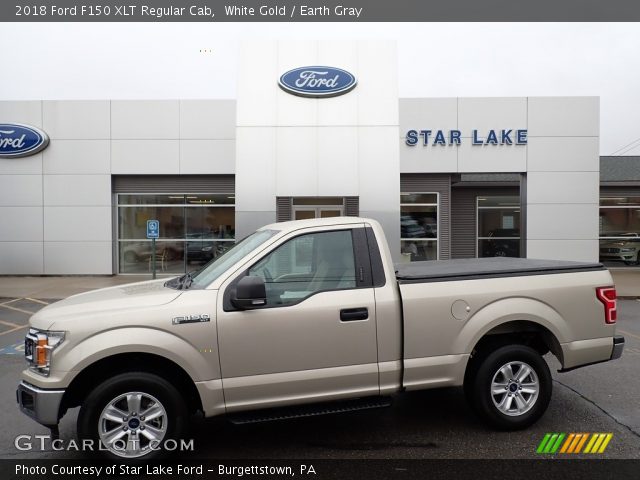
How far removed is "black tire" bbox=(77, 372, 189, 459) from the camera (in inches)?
138

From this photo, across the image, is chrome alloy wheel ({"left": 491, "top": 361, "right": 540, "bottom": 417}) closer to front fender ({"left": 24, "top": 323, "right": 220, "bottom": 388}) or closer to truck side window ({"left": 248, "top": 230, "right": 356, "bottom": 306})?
truck side window ({"left": 248, "top": 230, "right": 356, "bottom": 306})

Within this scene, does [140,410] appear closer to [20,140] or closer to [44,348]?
[44,348]

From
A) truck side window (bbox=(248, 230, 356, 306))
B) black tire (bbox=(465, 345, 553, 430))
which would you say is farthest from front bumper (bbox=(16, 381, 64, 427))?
black tire (bbox=(465, 345, 553, 430))

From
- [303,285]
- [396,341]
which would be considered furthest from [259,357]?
[396,341]

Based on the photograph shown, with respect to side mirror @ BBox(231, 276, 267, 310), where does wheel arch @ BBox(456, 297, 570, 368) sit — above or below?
below

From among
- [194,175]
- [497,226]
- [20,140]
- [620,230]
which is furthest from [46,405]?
[620,230]

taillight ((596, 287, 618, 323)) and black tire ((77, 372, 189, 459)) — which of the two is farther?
taillight ((596, 287, 618, 323))

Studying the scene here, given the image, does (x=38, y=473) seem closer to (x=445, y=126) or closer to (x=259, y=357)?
(x=259, y=357)

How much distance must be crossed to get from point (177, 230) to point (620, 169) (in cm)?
1879

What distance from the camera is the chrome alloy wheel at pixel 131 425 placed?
140 inches

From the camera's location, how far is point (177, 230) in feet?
59.0

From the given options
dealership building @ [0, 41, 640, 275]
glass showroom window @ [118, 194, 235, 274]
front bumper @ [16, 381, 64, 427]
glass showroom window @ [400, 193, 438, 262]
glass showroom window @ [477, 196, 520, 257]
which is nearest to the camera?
front bumper @ [16, 381, 64, 427]

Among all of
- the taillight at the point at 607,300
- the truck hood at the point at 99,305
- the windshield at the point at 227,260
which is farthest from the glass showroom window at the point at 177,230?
the taillight at the point at 607,300

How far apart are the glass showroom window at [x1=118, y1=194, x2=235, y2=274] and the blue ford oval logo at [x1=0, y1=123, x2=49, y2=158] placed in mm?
3551
